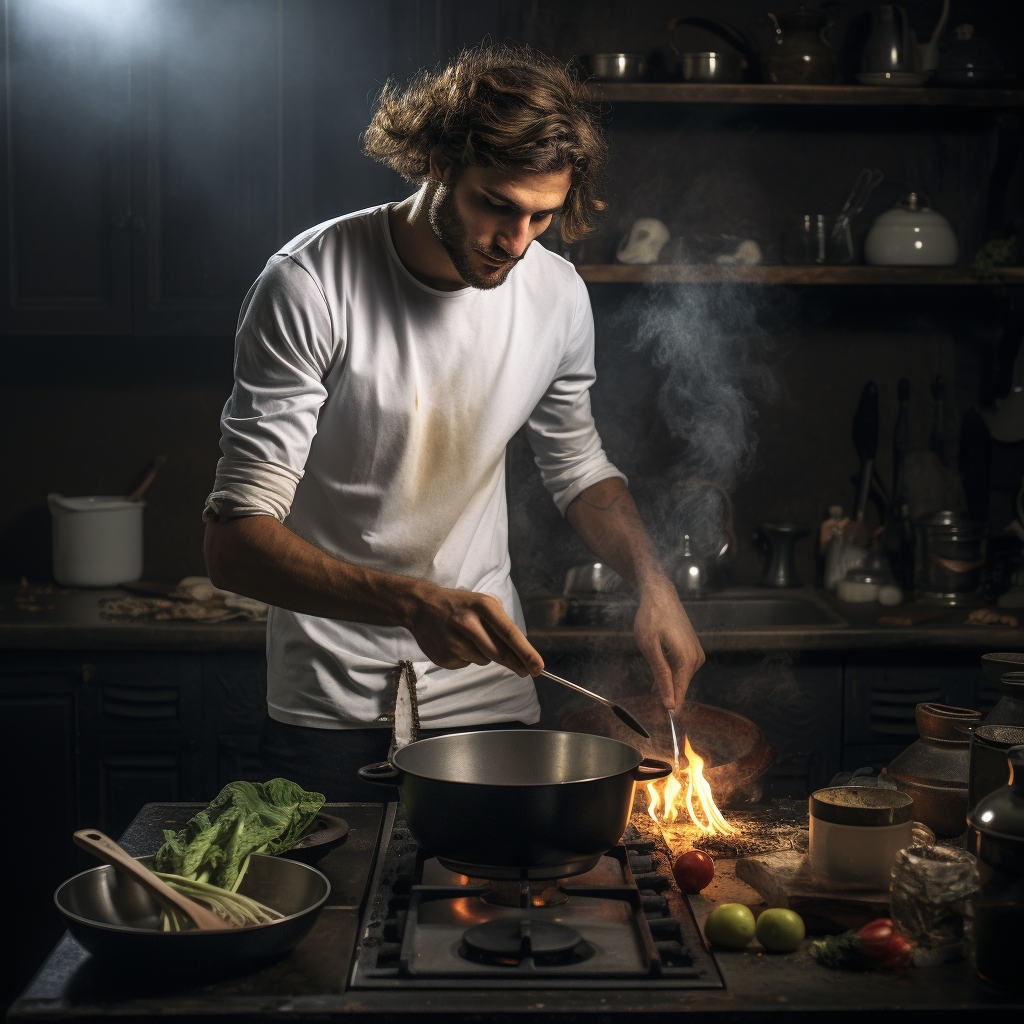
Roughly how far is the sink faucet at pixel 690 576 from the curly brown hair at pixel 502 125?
132 cm

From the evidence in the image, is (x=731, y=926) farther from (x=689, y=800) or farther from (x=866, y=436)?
(x=866, y=436)

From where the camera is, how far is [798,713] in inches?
105

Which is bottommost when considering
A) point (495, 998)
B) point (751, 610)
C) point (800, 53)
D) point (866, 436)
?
point (751, 610)

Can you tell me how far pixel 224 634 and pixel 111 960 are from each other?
1.68m

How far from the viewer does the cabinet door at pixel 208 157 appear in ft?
9.53

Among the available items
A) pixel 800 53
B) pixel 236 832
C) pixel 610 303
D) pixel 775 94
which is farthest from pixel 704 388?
pixel 236 832

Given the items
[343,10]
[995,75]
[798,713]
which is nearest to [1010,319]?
[995,75]

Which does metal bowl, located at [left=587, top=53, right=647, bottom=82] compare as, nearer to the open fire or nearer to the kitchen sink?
the kitchen sink

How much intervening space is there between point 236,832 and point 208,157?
85.5 inches

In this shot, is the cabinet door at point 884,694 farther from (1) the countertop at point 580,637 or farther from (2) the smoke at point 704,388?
(2) the smoke at point 704,388

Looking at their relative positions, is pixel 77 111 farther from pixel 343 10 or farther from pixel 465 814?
pixel 465 814

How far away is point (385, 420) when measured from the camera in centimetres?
181

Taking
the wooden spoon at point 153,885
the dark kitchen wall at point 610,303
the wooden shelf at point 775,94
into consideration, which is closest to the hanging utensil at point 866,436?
the dark kitchen wall at point 610,303

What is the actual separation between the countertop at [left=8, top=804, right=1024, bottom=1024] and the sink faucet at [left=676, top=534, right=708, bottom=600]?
2.01 meters
